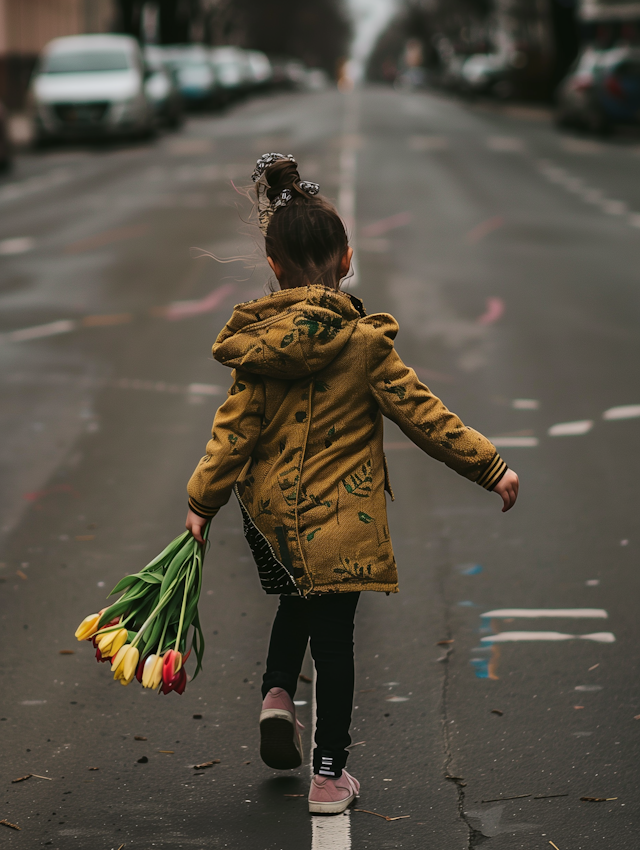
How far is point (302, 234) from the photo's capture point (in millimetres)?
2871

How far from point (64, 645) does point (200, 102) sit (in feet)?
129

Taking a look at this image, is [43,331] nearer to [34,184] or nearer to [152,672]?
[152,672]

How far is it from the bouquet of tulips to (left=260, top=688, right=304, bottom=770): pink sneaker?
0.92 ft

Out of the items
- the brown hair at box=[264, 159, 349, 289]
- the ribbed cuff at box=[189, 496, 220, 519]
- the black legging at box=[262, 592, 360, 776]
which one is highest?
the brown hair at box=[264, 159, 349, 289]

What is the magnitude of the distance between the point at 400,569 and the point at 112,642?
6.53 feet

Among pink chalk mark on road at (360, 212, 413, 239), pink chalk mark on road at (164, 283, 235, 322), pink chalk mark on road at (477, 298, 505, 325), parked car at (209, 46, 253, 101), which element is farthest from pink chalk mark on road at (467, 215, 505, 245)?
parked car at (209, 46, 253, 101)

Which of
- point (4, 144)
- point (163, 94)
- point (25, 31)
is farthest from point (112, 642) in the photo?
point (25, 31)

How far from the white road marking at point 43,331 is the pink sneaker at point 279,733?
6.24 m

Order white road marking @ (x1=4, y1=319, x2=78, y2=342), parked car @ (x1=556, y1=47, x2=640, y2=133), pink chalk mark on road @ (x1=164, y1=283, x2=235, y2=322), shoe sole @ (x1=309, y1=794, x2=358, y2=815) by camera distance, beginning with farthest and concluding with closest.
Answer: parked car @ (x1=556, y1=47, x2=640, y2=133), pink chalk mark on road @ (x1=164, y1=283, x2=235, y2=322), white road marking @ (x1=4, y1=319, x2=78, y2=342), shoe sole @ (x1=309, y1=794, x2=358, y2=815)

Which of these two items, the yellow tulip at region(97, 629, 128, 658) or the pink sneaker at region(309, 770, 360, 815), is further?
the pink sneaker at region(309, 770, 360, 815)

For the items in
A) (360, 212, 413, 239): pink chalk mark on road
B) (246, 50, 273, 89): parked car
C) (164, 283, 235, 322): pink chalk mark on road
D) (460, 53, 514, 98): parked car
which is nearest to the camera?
(164, 283, 235, 322): pink chalk mark on road

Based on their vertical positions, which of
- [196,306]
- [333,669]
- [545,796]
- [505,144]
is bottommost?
[505,144]

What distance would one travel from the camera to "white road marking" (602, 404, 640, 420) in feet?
22.4

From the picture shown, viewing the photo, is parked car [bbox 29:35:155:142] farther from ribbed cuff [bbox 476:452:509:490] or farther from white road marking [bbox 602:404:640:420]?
ribbed cuff [bbox 476:452:509:490]
